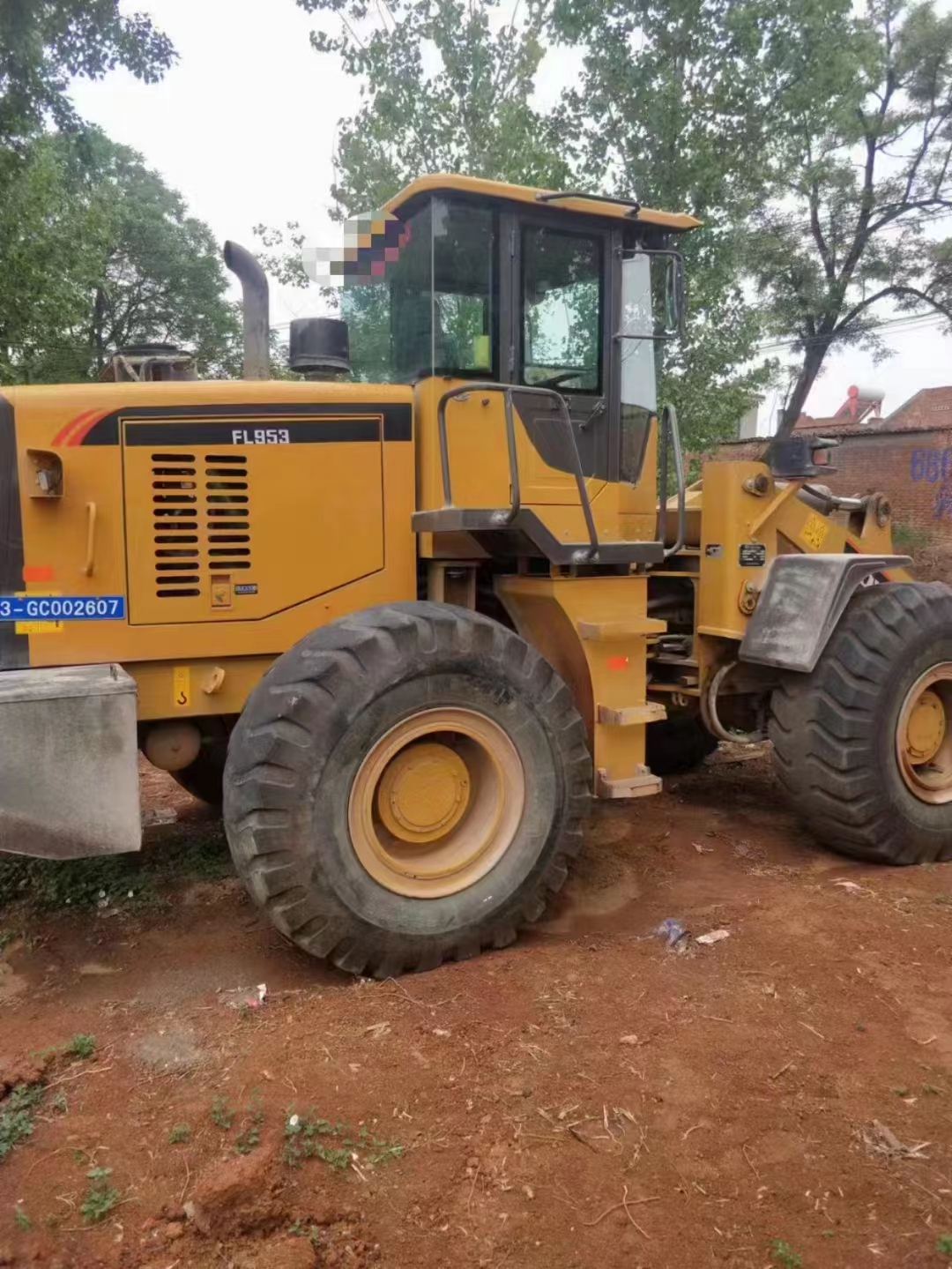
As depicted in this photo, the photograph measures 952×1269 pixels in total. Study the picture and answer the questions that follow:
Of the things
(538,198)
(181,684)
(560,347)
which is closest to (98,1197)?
(181,684)

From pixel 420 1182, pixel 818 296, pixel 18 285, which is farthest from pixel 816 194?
pixel 420 1182

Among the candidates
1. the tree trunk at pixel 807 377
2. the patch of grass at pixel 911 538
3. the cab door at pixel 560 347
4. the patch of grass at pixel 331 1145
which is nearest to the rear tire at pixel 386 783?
the patch of grass at pixel 331 1145

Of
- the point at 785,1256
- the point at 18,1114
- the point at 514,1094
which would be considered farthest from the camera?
the point at 514,1094

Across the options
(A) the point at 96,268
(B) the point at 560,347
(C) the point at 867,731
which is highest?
(A) the point at 96,268

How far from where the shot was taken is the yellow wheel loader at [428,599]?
3.45 meters

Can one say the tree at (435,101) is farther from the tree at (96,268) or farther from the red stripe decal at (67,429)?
the red stripe decal at (67,429)

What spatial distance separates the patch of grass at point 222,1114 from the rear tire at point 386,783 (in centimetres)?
76

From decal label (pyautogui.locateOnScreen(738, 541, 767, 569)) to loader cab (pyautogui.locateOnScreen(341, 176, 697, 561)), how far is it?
2.29 feet

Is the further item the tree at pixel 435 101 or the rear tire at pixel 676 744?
the tree at pixel 435 101

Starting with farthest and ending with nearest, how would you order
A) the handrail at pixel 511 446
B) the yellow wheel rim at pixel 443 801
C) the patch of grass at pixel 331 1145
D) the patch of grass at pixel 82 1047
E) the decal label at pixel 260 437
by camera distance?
the decal label at pixel 260 437, the handrail at pixel 511 446, the yellow wheel rim at pixel 443 801, the patch of grass at pixel 82 1047, the patch of grass at pixel 331 1145

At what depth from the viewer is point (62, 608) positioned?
382 cm

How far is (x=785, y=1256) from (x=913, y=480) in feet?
64.6

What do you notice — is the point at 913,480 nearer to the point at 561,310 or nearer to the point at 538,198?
the point at 561,310

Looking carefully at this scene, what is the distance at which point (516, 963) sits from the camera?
3.63 metres
